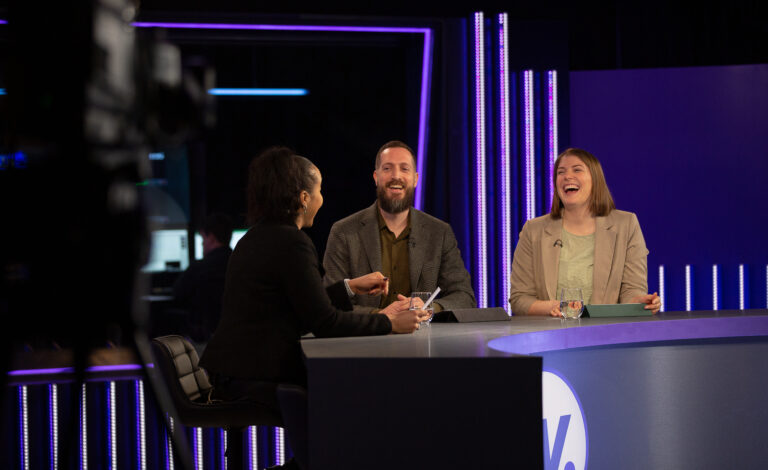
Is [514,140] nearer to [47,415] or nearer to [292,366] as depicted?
[292,366]

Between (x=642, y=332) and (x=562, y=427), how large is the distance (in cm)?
50

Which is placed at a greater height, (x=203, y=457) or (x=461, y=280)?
(x=461, y=280)

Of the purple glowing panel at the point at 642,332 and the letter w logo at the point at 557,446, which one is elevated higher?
the purple glowing panel at the point at 642,332

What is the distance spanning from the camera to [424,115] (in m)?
4.49

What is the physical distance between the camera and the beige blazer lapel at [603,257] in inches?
133

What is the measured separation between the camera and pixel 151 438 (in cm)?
418

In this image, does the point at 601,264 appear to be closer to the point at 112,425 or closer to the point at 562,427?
the point at 562,427

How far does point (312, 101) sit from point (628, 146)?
201 cm

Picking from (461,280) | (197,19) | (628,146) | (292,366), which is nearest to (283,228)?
(292,366)

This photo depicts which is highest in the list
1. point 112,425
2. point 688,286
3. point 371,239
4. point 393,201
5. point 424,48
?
point 424,48

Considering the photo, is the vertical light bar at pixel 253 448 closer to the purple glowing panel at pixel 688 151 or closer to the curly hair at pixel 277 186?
the curly hair at pixel 277 186

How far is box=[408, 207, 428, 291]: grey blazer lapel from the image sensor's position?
3564 millimetres

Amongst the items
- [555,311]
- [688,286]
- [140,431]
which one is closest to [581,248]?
[555,311]

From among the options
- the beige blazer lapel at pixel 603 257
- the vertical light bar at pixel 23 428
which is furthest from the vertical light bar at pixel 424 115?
the vertical light bar at pixel 23 428
